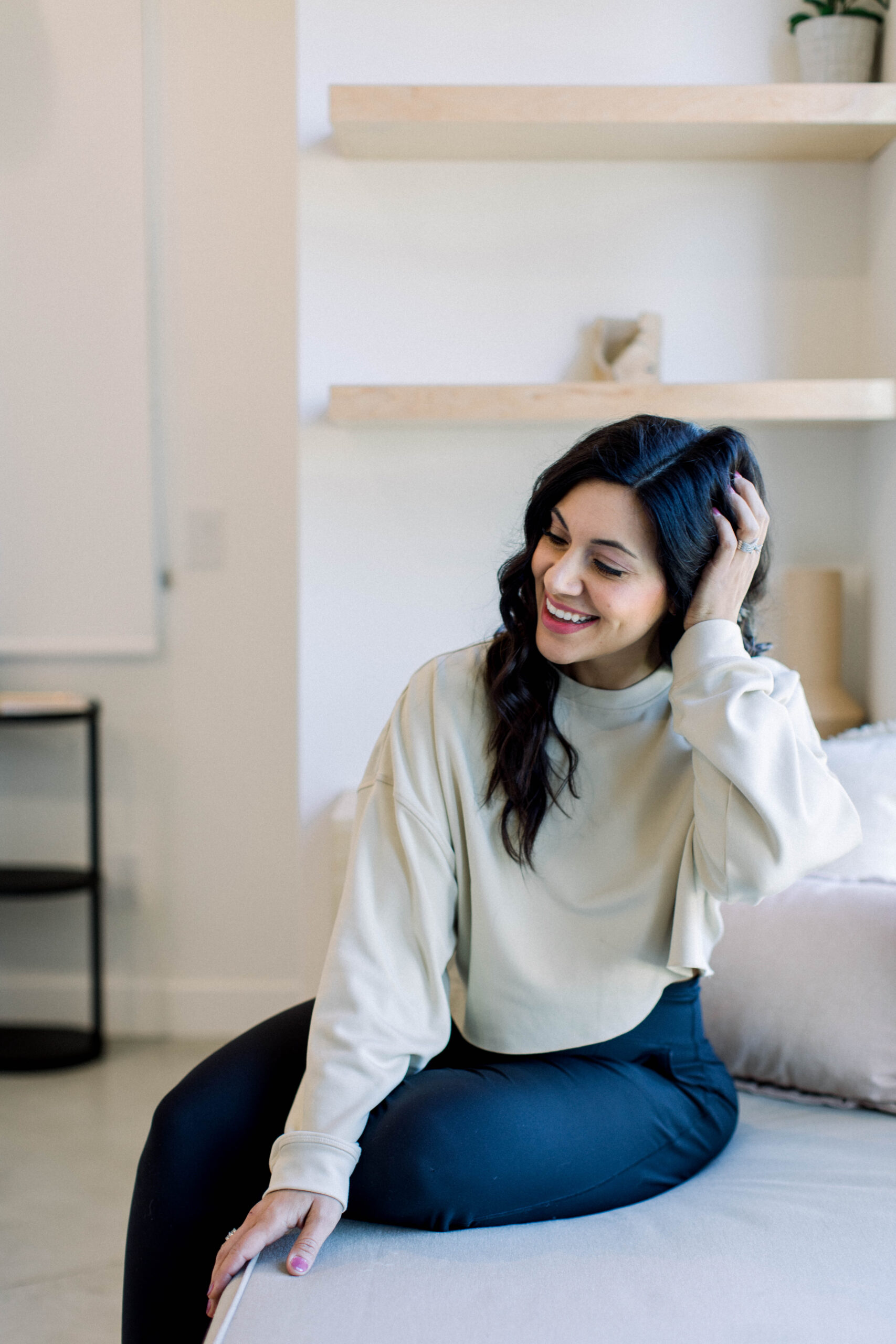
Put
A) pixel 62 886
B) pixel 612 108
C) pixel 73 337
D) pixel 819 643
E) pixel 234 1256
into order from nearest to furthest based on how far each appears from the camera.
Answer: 1. pixel 234 1256
2. pixel 612 108
3. pixel 819 643
4. pixel 62 886
5. pixel 73 337

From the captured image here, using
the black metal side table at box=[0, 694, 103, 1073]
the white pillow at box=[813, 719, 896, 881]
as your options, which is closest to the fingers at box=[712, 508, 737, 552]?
the white pillow at box=[813, 719, 896, 881]

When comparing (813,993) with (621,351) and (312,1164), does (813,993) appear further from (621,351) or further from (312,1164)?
(621,351)

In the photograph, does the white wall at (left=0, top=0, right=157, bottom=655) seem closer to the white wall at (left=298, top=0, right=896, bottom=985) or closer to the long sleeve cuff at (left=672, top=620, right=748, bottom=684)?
the white wall at (left=298, top=0, right=896, bottom=985)

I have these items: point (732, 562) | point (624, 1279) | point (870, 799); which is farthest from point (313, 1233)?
point (870, 799)

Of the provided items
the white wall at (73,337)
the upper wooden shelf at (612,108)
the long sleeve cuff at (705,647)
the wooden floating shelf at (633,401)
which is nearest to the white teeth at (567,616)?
the long sleeve cuff at (705,647)

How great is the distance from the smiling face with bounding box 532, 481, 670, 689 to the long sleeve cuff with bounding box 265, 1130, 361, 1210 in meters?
0.50

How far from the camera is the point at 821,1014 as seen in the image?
1381mm

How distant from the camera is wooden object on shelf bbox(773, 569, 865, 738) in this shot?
204 centimetres

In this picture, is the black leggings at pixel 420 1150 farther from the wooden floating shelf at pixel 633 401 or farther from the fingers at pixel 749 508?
the wooden floating shelf at pixel 633 401

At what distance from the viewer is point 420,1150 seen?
1.04 meters

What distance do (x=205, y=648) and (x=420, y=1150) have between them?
6.21ft

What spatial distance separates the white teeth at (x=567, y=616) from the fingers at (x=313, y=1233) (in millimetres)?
577

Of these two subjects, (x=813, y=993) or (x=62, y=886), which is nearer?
(x=813, y=993)

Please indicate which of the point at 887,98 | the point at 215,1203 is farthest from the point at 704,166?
the point at 215,1203
